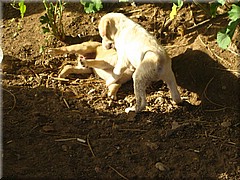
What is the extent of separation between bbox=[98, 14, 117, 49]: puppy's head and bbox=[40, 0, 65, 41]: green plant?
19.2 inches

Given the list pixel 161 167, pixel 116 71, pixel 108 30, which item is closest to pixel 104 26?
pixel 108 30

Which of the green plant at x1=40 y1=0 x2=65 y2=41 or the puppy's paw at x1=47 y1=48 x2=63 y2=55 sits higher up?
the green plant at x1=40 y1=0 x2=65 y2=41

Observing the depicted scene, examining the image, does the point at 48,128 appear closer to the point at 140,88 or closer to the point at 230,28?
the point at 140,88

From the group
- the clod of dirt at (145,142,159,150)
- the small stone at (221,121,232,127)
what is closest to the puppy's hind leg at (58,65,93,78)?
the clod of dirt at (145,142,159,150)

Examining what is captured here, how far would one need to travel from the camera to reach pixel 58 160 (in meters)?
3.88

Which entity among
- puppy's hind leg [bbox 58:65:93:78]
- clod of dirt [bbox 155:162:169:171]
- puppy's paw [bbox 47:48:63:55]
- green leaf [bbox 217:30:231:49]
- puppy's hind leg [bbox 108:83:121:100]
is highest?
green leaf [bbox 217:30:231:49]

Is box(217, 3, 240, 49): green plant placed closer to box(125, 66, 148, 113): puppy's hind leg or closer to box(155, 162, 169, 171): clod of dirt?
box(125, 66, 148, 113): puppy's hind leg

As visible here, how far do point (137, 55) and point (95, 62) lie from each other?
0.50 metres

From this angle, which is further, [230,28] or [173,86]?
[173,86]

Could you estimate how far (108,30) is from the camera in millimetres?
4934

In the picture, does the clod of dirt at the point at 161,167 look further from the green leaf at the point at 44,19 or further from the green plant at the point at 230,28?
the green leaf at the point at 44,19

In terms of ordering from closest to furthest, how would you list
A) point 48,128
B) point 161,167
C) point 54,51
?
point 161,167 < point 48,128 < point 54,51

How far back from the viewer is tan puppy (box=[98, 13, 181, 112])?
171 inches

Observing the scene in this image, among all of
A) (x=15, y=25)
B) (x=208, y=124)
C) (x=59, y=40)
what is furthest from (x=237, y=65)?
(x=15, y=25)
